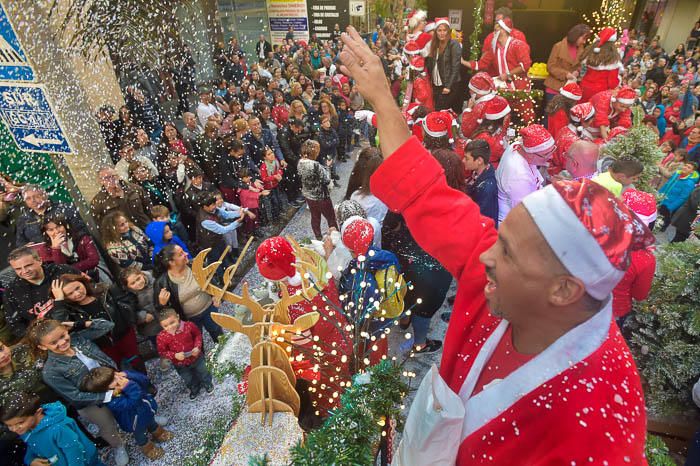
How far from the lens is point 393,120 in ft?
3.70

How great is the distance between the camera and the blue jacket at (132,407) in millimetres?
2828

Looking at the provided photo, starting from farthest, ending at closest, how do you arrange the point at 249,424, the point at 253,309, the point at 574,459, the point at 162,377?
1. the point at 162,377
2. the point at 253,309
3. the point at 249,424
4. the point at 574,459

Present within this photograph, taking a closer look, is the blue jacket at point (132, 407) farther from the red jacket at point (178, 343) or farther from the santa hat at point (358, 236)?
the santa hat at point (358, 236)

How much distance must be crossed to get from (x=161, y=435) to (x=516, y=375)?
10.8ft

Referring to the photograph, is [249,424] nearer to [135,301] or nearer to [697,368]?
[135,301]

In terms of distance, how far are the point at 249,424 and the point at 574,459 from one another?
5.74ft

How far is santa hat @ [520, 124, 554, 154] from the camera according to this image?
12.5 ft

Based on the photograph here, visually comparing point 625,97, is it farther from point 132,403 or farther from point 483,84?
point 132,403

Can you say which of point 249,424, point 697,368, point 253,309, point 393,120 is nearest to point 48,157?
point 253,309

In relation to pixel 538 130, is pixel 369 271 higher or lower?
lower

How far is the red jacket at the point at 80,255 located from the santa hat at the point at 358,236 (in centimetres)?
266

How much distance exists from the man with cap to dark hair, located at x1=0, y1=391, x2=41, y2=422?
3.94 metres

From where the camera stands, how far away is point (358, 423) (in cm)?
155

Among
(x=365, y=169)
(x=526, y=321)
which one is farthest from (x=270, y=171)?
(x=526, y=321)
